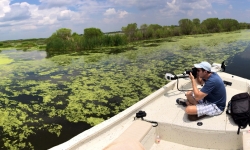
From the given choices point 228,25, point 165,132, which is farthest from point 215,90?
point 228,25

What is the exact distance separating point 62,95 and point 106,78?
1.78 meters

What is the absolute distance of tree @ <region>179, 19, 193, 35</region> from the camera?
28.1 meters

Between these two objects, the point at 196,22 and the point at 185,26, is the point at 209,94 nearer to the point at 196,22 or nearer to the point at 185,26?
the point at 185,26

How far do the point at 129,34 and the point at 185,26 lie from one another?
9.08m

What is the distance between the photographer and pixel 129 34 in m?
23.6

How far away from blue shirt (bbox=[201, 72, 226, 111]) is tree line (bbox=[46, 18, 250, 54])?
15.2 m

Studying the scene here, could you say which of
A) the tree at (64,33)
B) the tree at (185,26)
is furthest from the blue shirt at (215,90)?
the tree at (185,26)

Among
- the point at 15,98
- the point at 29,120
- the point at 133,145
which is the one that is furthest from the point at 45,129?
the point at 133,145

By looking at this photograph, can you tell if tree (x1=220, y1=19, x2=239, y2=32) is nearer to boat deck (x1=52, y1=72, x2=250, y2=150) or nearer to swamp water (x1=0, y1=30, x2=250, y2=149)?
swamp water (x1=0, y1=30, x2=250, y2=149)

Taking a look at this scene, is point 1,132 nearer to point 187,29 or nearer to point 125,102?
point 125,102

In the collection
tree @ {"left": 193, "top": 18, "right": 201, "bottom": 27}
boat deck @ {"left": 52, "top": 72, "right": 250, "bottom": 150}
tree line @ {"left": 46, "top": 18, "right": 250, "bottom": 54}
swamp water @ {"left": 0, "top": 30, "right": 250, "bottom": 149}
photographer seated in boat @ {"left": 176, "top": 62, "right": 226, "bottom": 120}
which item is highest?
tree @ {"left": 193, "top": 18, "right": 201, "bottom": 27}

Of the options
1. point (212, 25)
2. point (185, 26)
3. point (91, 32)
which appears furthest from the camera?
point (212, 25)

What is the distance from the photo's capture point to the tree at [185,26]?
92.1 ft

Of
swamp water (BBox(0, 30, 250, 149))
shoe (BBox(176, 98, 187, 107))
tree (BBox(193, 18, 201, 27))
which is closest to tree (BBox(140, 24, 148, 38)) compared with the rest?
tree (BBox(193, 18, 201, 27))
